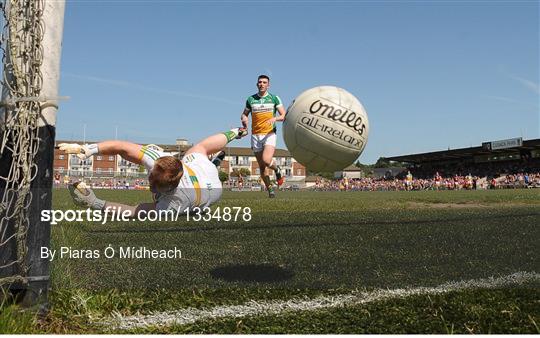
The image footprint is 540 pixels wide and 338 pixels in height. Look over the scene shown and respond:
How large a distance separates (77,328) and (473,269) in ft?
11.7

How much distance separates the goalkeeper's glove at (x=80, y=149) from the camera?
160 inches

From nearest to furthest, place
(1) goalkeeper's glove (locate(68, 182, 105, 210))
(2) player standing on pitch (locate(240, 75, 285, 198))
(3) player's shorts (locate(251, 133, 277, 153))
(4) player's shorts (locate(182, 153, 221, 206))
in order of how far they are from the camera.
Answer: (1) goalkeeper's glove (locate(68, 182, 105, 210)) < (4) player's shorts (locate(182, 153, 221, 206)) < (2) player standing on pitch (locate(240, 75, 285, 198)) < (3) player's shorts (locate(251, 133, 277, 153))

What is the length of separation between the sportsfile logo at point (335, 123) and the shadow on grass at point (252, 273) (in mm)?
1528

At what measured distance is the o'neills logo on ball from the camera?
5148 mm

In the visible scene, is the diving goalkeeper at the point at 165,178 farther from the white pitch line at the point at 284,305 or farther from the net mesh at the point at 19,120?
the white pitch line at the point at 284,305

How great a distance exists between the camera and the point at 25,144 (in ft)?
9.78

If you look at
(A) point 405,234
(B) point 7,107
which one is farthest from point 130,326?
(A) point 405,234

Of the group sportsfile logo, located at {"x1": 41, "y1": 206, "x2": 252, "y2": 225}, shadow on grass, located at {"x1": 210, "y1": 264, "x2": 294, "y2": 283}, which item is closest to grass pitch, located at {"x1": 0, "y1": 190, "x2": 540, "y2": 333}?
shadow on grass, located at {"x1": 210, "y1": 264, "x2": 294, "y2": 283}

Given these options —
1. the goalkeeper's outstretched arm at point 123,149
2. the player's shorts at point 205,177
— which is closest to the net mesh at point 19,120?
the goalkeeper's outstretched arm at point 123,149

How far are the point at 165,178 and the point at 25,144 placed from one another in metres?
1.42

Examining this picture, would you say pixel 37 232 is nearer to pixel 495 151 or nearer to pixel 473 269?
pixel 473 269

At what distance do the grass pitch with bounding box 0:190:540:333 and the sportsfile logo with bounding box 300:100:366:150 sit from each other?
3.97 feet

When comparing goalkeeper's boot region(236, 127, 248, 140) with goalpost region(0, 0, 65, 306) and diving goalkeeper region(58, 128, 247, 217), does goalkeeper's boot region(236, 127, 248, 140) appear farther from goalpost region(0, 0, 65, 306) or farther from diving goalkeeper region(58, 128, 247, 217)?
goalpost region(0, 0, 65, 306)

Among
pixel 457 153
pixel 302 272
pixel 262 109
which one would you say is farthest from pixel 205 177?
pixel 457 153
